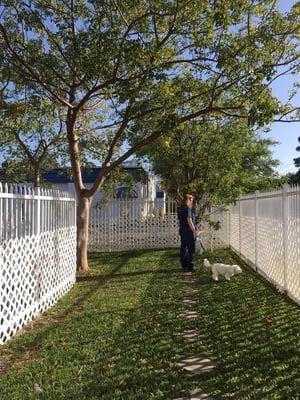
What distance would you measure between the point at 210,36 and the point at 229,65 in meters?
0.72

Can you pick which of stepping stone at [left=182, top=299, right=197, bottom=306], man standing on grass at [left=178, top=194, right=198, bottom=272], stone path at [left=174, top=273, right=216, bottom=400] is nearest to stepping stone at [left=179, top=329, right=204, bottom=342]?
stone path at [left=174, top=273, right=216, bottom=400]

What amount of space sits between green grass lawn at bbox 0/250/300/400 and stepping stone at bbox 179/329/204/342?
0.25ft

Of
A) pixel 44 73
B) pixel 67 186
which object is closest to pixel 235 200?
pixel 44 73

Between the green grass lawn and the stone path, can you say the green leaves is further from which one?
the stone path

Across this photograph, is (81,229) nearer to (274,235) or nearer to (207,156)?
(274,235)

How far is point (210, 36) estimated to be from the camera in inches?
433

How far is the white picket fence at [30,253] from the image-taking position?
676 centimetres

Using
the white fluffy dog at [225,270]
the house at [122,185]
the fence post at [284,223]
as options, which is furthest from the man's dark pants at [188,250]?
the house at [122,185]

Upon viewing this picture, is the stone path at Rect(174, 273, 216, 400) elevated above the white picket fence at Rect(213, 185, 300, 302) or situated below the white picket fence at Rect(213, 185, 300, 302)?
below

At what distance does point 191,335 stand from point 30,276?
2.58m

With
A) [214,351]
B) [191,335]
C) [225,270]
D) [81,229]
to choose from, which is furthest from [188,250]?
[214,351]

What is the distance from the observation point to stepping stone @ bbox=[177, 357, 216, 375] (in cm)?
522

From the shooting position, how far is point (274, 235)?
9859 millimetres

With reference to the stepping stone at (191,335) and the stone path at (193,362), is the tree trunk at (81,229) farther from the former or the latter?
the stepping stone at (191,335)
